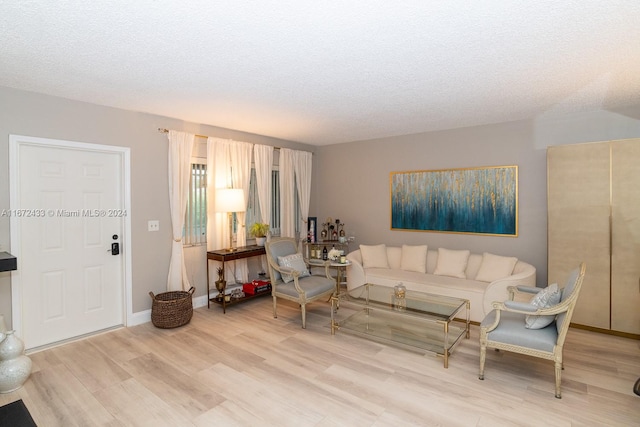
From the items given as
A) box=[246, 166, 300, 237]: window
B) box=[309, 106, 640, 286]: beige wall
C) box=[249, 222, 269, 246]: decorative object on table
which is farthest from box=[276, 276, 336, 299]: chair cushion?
box=[309, 106, 640, 286]: beige wall

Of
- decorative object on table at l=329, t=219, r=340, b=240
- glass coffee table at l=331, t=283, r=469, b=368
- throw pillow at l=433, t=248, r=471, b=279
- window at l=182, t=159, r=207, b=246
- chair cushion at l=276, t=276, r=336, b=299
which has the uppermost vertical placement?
window at l=182, t=159, r=207, b=246

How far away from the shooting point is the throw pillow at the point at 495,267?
14.1 feet

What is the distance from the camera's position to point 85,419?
2.35 metres

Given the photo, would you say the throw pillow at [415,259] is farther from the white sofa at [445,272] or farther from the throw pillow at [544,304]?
the throw pillow at [544,304]

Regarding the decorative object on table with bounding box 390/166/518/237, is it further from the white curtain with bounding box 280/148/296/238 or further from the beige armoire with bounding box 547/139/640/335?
the white curtain with bounding box 280/148/296/238

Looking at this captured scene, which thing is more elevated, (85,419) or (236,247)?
(236,247)

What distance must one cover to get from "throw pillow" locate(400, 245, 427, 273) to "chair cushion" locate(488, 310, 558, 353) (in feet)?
6.66

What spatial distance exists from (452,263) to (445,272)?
0.16 meters

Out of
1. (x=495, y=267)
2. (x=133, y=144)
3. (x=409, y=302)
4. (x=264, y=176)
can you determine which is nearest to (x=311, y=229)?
(x=264, y=176)

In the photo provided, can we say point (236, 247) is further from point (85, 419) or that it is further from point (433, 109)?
point (433, 109)

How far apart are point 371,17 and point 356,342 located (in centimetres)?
301

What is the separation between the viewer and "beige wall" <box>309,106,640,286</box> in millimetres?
4215

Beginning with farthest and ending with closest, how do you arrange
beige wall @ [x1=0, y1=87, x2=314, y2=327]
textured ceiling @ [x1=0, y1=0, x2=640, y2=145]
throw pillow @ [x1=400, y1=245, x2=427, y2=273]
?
throw pillow @ [x1=400, y1=245, x2=427, y2=273] < beige wall @ [x1=0, y1=87, x2=314, y2=327] < textured ceiling @ [x1=0, y1=0, x2=640, y2=145]

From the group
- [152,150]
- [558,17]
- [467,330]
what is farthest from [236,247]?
[558,17]
